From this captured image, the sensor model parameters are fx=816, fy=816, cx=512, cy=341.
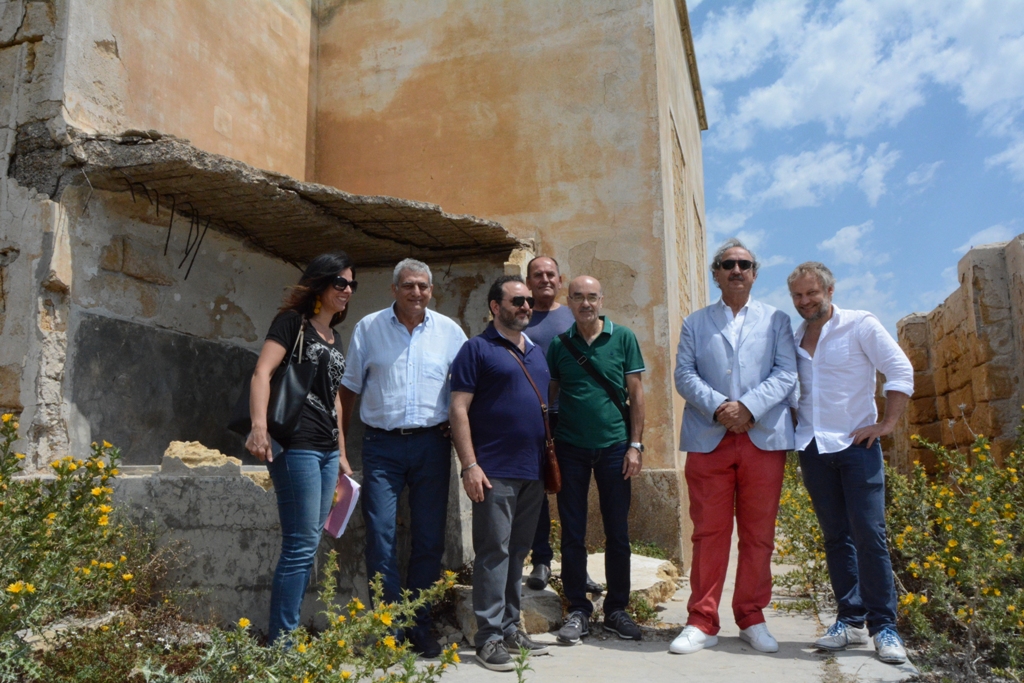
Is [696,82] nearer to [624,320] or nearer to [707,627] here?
[624,320]

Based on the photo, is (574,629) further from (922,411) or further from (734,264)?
(922,411)

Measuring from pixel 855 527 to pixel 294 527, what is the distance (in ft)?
8.32

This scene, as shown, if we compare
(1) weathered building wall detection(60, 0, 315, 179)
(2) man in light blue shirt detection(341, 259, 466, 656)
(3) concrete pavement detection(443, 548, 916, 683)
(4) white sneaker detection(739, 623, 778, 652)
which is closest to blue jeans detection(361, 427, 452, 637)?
(2) man in light blue shirt detection(341, 259, 466, 656)

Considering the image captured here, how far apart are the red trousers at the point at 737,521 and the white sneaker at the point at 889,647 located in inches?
20.0

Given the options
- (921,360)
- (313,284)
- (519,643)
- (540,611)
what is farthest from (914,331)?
(313,284)

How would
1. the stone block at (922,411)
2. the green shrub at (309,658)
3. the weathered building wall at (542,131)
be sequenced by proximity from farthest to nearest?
1. the stone block at (922,411)
2. the weathered building wall at (542,131)
3. the green shrub at (309,658)

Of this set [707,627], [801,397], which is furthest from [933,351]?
[707,627]

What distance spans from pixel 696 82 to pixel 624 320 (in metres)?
5.18

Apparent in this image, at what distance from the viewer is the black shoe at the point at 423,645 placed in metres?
3.69

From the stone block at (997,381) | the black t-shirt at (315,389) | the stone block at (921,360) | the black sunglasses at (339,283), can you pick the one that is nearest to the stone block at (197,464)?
the black t-shirt at (315,389)

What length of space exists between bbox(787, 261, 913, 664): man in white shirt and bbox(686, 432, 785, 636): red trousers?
0.25m

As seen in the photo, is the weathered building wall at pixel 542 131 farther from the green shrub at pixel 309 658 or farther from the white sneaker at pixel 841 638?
the green shrub at pixel 309 658

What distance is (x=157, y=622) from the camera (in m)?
3.74

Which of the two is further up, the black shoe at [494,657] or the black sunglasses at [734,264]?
the black sunglasses at [734,264]
